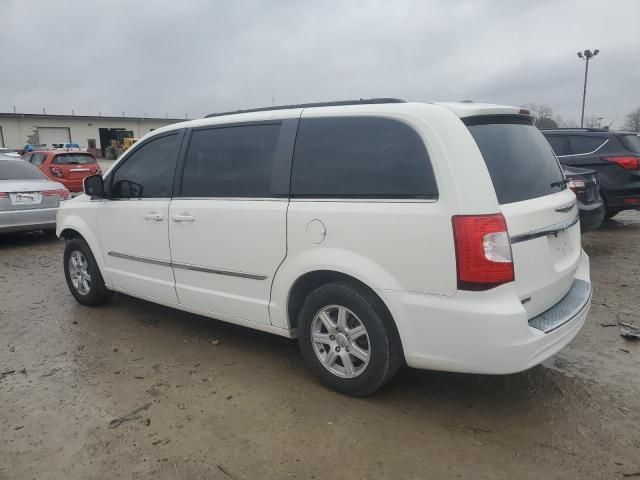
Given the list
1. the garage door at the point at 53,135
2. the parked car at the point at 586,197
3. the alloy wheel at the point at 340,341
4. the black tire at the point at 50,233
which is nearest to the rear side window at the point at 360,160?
the alloy wheel at the point at 340,341

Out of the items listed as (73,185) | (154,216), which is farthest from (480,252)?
(73,185)

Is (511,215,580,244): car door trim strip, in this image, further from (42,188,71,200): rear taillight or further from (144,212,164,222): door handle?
(42,188,71,200): rear taillight

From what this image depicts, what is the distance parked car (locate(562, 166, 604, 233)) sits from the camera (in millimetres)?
6598

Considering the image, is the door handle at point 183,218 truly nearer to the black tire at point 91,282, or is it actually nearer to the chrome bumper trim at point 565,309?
the black tire at point 91,282

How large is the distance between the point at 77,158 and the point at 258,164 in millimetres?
12915

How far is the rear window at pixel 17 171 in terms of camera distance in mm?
8789

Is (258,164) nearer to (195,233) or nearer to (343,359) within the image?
(195,233)

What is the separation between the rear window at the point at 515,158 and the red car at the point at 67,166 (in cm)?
1333

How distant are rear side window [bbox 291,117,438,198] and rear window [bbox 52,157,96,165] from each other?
42.5 feet

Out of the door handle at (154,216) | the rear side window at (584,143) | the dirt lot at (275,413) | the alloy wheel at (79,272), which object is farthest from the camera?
the rear side window at (584,143)

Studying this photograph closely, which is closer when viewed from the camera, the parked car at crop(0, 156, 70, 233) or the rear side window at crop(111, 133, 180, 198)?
the rear side window at crop(111, 133, 180, 198)

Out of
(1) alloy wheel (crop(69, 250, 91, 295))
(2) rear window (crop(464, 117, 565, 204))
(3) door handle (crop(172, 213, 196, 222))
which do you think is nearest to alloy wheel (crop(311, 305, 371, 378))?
(2) rear window (crop(464, 117, 565, 204))

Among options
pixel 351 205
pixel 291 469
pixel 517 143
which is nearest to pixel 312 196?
pixel 351 205

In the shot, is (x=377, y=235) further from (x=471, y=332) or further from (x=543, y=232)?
(x=543, y=232)
